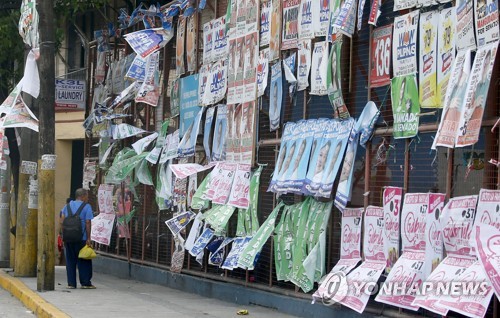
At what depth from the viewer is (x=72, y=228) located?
1623cm

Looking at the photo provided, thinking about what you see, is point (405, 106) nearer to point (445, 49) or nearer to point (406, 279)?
point (445, 49)

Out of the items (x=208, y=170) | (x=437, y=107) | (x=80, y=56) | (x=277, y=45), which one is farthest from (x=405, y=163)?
(x=80, y=56)

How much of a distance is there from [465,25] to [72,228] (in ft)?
27.8

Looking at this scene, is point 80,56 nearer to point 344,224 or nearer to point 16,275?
point 16,275

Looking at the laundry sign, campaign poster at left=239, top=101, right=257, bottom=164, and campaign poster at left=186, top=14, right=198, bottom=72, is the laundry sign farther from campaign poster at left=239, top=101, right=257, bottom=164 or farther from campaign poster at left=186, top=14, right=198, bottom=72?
campaign poster at left=239, top=101, right=257, bottom=164

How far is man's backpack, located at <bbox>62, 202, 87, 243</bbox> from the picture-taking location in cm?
1623

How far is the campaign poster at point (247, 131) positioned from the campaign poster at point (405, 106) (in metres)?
3.85

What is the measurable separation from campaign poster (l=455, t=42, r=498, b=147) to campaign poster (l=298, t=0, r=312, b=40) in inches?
152

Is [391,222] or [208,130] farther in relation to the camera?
[208,130]

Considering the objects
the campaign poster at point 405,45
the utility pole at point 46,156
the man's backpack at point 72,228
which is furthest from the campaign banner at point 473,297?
the man's backpack at point 72,228

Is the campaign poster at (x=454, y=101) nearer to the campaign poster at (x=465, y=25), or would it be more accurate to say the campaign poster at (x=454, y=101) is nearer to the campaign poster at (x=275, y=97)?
the campaign poster at (x=465, y=25)

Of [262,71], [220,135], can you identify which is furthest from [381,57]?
[220,135]

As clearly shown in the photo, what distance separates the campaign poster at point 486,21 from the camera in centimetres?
915

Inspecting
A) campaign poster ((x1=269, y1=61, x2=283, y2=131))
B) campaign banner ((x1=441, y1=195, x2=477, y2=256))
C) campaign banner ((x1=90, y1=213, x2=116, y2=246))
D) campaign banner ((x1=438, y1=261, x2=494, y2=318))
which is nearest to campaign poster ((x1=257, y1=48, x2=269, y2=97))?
campaign poster ((x1=269, y1=61, x2=283, y2=131))
